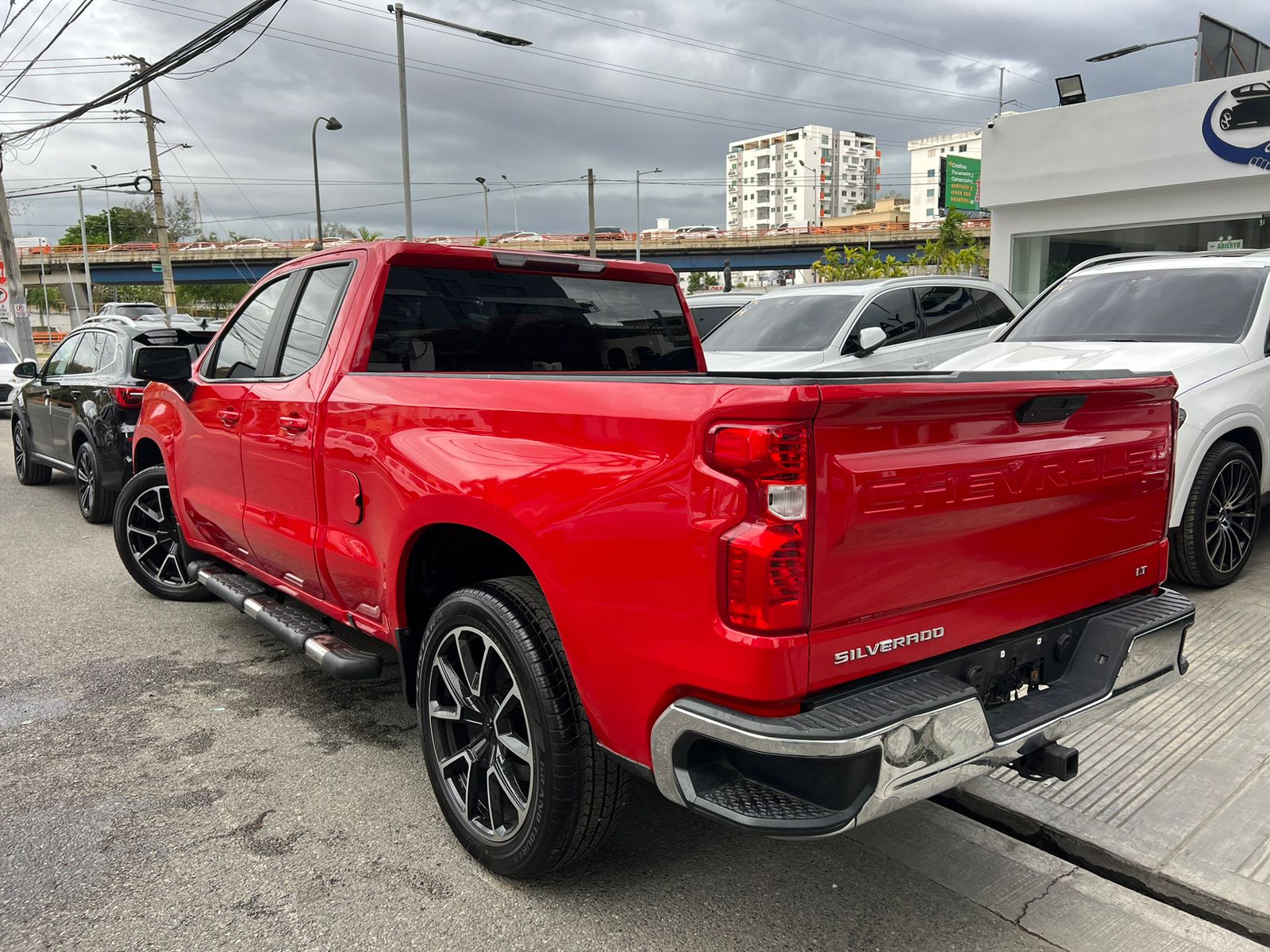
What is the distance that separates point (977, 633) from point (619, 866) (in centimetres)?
135

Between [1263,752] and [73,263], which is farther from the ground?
[73,263]

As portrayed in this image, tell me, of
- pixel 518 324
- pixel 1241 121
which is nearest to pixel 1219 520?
pixel 518 324

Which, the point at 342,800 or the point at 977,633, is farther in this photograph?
the point at 342,800

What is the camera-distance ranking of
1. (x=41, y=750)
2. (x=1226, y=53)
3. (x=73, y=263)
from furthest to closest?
(x=73, y=263)
(x=1226, y=53)
(x=41, y=750)

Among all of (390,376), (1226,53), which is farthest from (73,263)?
(390,376)

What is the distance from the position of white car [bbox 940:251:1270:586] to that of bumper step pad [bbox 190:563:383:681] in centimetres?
327

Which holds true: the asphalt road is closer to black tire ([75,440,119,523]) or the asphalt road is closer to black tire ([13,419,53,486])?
black tire ([75,440,119,523])

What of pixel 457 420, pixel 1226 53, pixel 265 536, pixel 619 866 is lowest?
pixel 619 866

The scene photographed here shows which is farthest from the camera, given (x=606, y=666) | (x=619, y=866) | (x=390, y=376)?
(x=390, y=376)

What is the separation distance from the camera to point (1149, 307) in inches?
249

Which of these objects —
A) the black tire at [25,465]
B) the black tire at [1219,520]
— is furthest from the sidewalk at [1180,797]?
the black tire at [25,465]

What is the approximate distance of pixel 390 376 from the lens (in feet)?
10.8

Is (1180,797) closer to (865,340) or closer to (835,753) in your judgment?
(835,753)

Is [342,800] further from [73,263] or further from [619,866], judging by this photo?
[73,263]
